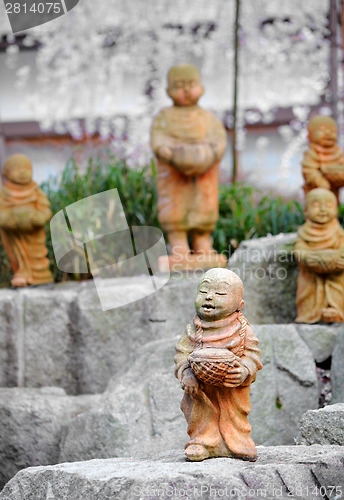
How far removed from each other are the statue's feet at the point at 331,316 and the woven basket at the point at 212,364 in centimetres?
250

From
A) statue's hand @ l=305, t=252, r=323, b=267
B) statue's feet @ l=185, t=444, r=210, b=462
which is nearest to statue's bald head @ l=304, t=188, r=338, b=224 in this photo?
statue's hand @ l=305, t=252, r=323, b=267

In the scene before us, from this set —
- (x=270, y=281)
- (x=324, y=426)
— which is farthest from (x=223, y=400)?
(x=270, y=281)

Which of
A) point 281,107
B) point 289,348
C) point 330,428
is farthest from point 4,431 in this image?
point 281,107

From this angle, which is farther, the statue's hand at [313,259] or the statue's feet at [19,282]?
the statue's feet at [19,282]

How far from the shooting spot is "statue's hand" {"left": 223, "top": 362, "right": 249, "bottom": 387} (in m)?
3.64

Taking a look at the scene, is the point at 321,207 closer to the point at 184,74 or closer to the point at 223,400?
the point at 184,74

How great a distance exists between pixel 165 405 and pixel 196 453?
4.92 ft

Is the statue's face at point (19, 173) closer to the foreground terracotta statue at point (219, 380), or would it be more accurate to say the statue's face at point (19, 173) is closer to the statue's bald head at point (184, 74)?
the statue's bald head at point (184, 74)

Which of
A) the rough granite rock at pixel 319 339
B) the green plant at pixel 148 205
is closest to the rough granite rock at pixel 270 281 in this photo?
the rough granite rock at pixel 319 339

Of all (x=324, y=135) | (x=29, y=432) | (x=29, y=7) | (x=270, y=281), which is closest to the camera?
(x=29, y=432)

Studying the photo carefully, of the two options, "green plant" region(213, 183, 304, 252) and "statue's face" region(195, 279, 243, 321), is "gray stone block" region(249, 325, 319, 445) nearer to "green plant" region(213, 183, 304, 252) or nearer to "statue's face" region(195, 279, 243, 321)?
"statue's face" region(195, 279, 243, 321)

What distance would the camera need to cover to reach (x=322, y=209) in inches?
239

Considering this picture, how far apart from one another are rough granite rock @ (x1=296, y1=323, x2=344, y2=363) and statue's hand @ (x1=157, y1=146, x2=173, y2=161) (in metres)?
1.82

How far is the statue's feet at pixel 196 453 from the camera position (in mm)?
3684
